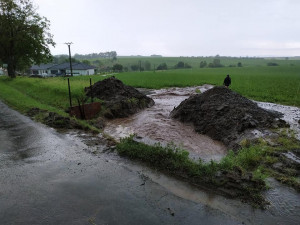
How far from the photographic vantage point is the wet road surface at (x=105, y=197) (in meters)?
3.96

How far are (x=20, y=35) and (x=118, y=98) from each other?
2751 centimetres

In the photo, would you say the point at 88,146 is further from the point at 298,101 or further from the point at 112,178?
the point at 298,101

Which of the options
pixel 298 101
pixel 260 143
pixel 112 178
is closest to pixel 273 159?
pixel 260 143

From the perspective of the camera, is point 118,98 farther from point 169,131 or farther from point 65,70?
point 65,70

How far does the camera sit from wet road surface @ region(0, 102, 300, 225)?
3.96 meters

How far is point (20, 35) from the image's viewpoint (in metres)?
32.6

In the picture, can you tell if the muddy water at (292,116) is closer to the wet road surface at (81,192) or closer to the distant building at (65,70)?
the wet road surface at (81,192)

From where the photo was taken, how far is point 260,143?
25.2 feet

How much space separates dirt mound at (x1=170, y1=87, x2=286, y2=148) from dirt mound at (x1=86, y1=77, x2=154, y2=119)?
3.00 meters

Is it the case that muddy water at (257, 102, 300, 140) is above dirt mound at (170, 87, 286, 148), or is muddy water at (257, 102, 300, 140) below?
below

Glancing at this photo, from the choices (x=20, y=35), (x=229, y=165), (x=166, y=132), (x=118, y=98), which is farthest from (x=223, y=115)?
(x=20, y=35)

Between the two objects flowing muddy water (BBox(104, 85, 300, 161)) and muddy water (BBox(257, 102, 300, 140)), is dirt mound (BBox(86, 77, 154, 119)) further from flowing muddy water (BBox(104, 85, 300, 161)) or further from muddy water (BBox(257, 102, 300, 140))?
muddy water (BBox(257, 102, 300, 140))

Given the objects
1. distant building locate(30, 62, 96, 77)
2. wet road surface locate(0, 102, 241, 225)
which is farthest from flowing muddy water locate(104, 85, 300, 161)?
distant building locate(30, 62, 96, 77)

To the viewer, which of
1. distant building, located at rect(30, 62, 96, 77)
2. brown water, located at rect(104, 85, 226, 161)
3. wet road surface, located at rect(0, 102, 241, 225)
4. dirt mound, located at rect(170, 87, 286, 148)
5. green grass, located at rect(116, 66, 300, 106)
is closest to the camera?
wet road surface, located at rect(0, 102, 241, 225)
